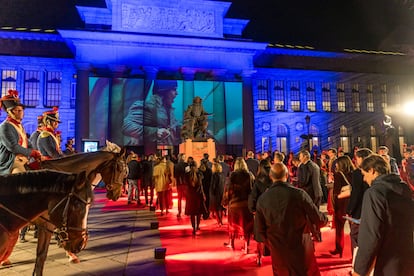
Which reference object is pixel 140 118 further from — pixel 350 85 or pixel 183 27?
pixel 350 85

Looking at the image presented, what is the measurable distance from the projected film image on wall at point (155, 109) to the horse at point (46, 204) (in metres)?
23.9

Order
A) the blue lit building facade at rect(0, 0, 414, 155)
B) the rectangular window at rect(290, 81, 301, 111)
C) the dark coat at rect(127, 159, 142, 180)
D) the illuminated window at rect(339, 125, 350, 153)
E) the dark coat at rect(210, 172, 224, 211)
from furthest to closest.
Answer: the illuminated window at rect(339, 125, 350, 153) < the rectangular window at rect(290, 81, 301, 111) < the blue lit building facade at rect(0, 0, 414, 155) < the dark coat at rect(127, 159, 142, 180) < the dark coat at rect(210, 172, 224, 211)

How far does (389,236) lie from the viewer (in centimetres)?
291

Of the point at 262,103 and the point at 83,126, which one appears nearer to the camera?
the point at 83,126

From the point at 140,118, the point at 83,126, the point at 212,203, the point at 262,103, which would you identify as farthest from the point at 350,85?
the point at 212,203

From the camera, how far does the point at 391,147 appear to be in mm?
14328

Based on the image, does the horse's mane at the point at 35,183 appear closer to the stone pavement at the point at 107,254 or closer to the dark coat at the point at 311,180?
the stone pavement at the point at 107,254

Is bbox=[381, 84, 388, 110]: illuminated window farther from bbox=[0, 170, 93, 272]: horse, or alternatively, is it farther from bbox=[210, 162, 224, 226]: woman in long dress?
bbox=[0, 170, 93, 272]: horse

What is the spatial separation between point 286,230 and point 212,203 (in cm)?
625

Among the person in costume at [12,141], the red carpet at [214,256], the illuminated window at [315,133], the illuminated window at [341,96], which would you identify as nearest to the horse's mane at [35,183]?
the person in costume at [12,141]

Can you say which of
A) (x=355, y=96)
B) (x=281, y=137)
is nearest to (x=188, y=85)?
(x=281, y=137)

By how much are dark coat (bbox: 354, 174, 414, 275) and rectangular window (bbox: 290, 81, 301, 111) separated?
35713mm

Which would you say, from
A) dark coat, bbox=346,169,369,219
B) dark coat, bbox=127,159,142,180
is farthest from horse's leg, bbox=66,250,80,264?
dark coat, bbox=127,159,142,180

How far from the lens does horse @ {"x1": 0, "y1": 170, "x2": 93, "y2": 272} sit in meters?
3.35
